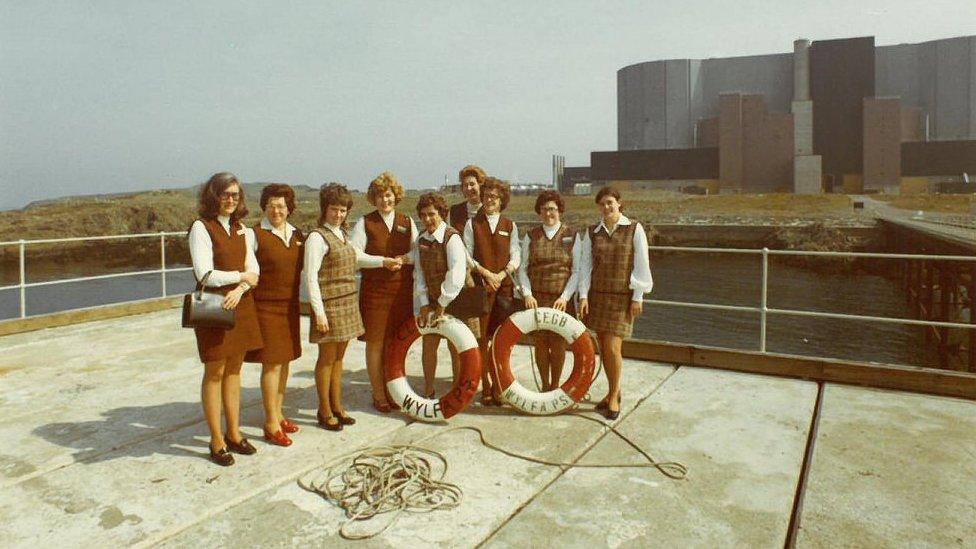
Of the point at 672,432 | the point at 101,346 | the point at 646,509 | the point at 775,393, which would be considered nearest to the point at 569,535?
the point at 646,509

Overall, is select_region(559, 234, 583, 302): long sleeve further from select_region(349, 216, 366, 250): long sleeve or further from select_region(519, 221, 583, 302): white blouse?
select_region(349, 216, 366, 250): long sleeve

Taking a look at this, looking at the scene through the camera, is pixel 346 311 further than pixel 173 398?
No

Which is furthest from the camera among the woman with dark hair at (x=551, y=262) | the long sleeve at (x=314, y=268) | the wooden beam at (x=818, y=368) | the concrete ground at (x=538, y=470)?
the wooden beam at (x=818, y=368)

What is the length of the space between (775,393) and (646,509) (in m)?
2.44

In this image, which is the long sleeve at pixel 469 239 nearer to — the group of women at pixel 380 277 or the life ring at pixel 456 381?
the group of women at pixel 380 277

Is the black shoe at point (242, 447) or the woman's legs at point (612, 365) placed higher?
the woman's legs at point (612, 365)

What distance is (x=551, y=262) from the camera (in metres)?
4.81

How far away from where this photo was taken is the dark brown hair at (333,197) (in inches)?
168

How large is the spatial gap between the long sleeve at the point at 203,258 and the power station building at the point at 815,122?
64140 millimetres

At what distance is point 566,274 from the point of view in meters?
4.85

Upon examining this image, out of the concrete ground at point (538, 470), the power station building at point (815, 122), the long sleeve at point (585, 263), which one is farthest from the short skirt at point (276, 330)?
the power station building at point (815, 122)

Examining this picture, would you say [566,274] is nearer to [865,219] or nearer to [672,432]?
[672,432]

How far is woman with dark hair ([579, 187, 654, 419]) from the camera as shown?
15.1 ft

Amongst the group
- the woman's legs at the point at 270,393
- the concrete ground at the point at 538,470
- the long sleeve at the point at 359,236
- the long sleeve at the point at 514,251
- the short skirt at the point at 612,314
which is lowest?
the concrete ground at the point at 538,470
